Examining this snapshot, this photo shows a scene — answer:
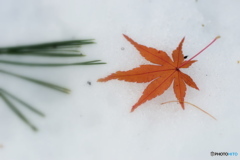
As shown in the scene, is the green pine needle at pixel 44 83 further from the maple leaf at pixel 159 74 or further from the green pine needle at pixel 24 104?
the maple leaf at pixel 159 74

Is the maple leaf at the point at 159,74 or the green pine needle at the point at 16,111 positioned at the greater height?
the maple leaf at the point at 159,74

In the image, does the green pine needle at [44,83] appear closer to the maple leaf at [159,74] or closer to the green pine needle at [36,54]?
the green pine needle at [36,54]

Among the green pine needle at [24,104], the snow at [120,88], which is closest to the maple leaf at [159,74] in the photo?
the snow at [120,88]

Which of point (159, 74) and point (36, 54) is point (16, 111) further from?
point (159, 74)

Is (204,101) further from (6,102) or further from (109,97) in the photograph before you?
(6,102)

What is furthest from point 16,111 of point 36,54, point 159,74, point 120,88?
point 159,74

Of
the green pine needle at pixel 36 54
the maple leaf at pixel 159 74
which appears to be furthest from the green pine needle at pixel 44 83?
the maple leaf at pixel 159 74
